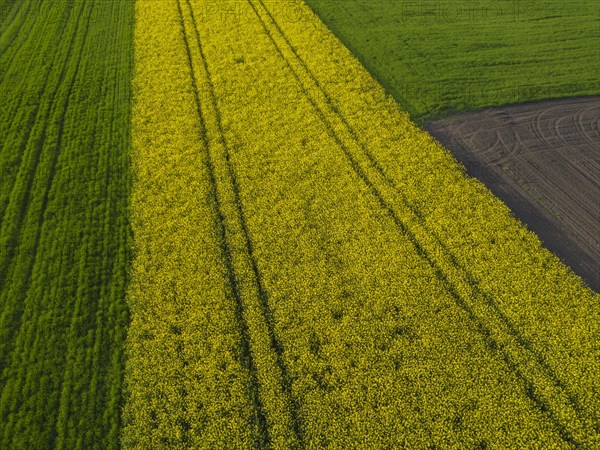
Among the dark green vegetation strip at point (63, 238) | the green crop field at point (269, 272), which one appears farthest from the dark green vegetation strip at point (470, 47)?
the dark green vegetation strip at point (63, 238)

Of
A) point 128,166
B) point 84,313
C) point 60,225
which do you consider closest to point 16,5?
point 128,166

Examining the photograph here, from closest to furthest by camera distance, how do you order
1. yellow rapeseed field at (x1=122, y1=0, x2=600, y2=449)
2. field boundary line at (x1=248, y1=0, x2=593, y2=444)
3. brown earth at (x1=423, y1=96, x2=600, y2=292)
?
yellow rapeseed field at (x1=122, y1=0, x2=600, y2=449), field boundary line at (x1=248, y1=0, x2=593, y2=444), brown earth at (x1=423, y1=96, x2=600, y2=292)

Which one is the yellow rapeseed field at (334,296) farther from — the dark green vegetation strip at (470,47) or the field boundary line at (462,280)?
the dark green vegetation strip at (470,47)

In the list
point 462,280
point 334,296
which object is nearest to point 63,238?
point 334,296

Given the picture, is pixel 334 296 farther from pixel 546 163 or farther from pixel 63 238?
pixel 546 163

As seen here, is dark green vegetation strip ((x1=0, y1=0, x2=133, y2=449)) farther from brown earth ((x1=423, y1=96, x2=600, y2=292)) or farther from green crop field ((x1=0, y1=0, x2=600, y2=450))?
brown earth ((x1=423, y1=96, x2=600, y2=292))

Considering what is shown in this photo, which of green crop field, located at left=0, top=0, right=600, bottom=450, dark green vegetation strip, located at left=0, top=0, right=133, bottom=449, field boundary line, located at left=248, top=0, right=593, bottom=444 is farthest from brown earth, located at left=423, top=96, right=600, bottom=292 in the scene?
dark green vegetation strip, located at left=0, top=0, right=133, bottom=449
